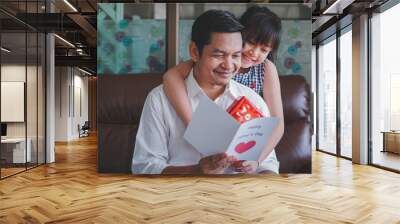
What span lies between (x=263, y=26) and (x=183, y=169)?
278 centimetres

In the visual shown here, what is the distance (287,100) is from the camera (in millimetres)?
6789

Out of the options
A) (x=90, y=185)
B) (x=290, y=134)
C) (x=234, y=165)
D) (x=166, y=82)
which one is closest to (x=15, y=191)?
(x=90, y=185)

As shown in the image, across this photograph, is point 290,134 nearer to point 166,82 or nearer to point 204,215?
point 166,82

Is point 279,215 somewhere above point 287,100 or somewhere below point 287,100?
below

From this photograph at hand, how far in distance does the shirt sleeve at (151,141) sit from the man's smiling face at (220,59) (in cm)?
94

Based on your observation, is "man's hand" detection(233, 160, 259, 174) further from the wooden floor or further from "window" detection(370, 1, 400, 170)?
"window" detection(370, 1, 400, 170)

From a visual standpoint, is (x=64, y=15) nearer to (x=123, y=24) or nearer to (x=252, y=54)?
(x=123, y=24)

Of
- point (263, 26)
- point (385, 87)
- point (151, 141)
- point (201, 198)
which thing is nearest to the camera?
point (201, 198)

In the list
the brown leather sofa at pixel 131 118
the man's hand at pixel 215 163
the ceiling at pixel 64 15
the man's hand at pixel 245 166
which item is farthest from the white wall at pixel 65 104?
the man's hand at pixel 245 166

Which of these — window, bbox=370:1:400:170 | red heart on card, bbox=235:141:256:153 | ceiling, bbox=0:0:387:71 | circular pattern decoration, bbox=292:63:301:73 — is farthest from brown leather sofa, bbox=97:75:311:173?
window, bbox=370:1:400:170

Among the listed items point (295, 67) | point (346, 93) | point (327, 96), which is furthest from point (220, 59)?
point (327, 96)

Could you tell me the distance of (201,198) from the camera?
5.05 meters

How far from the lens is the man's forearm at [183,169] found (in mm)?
6633

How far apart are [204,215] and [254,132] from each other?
8.58 feet
